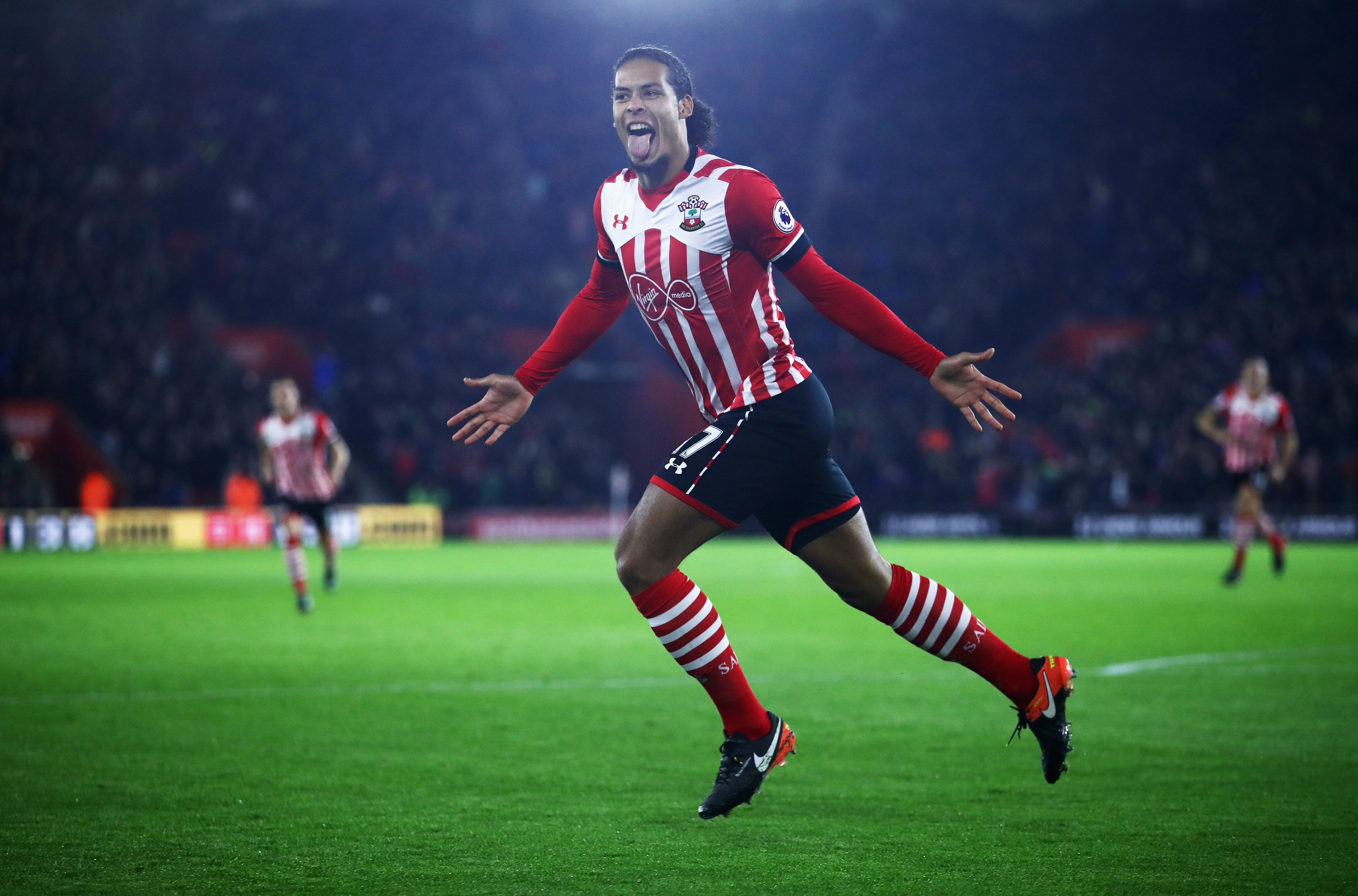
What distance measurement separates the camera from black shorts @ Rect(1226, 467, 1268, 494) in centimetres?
1725

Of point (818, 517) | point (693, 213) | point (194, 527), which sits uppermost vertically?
point (693, 213)

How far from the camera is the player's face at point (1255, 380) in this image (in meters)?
16.9

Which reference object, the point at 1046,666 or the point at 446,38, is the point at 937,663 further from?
the point at 446,38

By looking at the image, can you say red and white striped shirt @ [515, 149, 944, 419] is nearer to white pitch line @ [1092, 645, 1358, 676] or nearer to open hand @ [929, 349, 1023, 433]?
open hand @ [929, 349, 1023, 433]

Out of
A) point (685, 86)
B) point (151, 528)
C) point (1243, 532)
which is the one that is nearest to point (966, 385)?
point (685, 86)

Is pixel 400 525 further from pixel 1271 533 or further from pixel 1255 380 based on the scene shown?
pixel 1255 380

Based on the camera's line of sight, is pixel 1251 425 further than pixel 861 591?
Yes

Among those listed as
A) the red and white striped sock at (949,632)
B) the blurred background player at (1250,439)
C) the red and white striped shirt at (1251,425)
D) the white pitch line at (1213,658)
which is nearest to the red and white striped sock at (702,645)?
the red and white striped sock at (949,632)

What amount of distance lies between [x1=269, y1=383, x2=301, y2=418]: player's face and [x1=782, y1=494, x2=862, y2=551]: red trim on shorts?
11.1m

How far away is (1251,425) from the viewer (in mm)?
17328

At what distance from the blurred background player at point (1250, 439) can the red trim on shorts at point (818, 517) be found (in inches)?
517

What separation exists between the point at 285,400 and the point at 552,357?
1066 cm

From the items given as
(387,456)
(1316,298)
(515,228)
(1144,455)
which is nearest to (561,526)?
(387,456)

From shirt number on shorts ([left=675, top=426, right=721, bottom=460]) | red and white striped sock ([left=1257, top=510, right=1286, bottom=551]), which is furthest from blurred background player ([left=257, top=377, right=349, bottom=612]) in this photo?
shirt number on shorts ([left=675, top=426, right=721, bottom=460])
